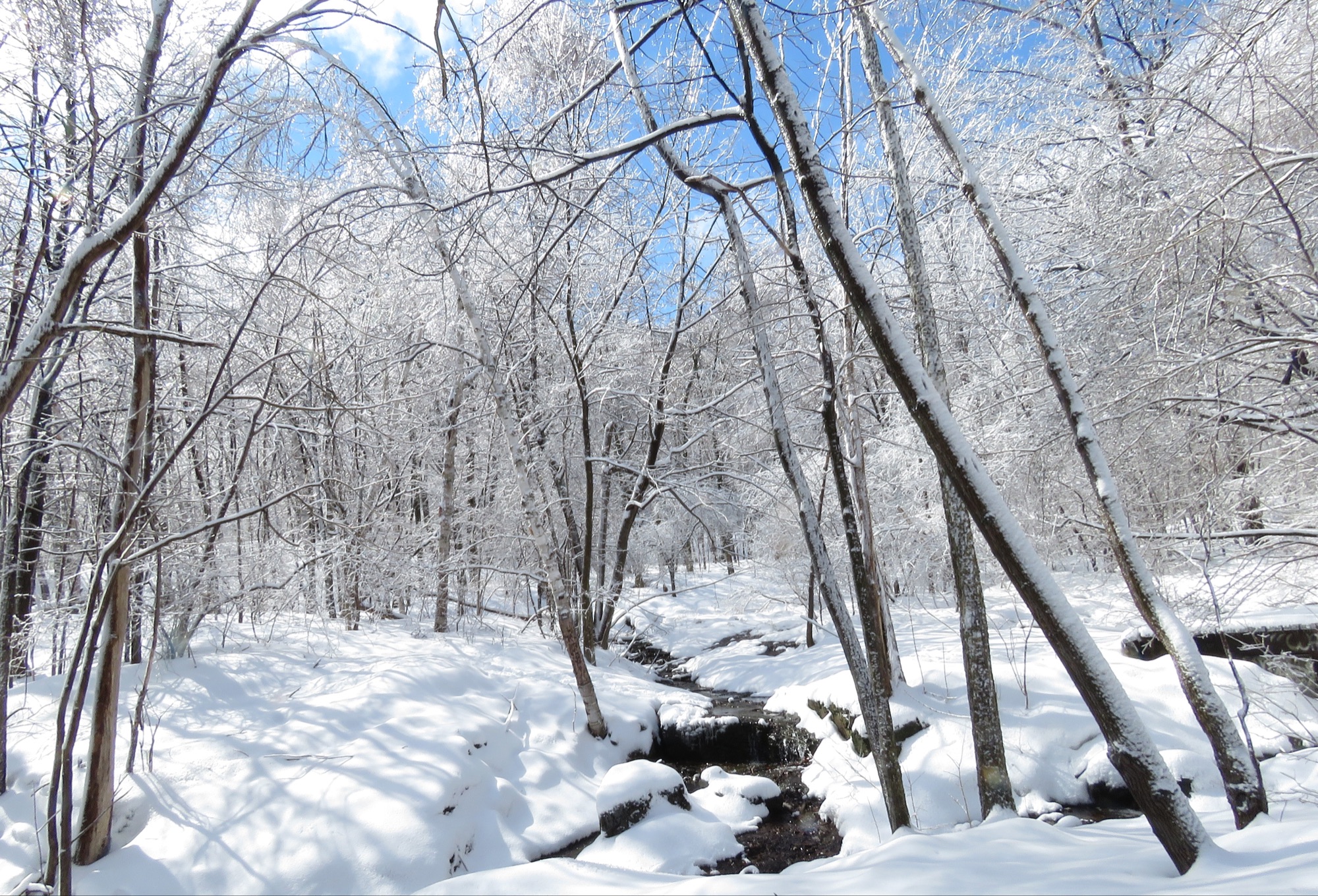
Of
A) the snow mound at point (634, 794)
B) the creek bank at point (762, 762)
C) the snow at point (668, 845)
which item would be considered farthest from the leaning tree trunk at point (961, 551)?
the snow mound at point (634, 794)

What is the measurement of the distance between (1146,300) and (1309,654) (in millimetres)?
5179

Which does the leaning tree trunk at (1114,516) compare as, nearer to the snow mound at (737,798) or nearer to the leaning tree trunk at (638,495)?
the snow mound at (737,798)

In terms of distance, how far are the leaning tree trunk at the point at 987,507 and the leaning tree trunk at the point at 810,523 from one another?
1.25m

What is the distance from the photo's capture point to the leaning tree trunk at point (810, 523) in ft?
12.8

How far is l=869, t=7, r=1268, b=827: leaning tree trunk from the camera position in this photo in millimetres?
3057

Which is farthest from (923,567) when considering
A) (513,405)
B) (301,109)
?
(301,109)

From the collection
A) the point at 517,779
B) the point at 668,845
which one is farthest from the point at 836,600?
the point at 517,779

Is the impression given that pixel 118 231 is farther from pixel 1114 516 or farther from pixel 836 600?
pixel 1114 516

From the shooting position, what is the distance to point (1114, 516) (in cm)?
363

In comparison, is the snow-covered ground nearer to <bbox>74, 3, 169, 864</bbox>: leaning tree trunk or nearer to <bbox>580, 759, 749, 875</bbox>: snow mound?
<bbox>580, 759, 749, 875</bbox>: snow mound

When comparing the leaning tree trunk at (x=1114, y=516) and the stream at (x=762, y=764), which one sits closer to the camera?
the leaning tree trunk at (x=1114, y=516)

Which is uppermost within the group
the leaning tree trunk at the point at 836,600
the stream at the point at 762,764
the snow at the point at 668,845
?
the leaning tree trunk at the point at 836,600

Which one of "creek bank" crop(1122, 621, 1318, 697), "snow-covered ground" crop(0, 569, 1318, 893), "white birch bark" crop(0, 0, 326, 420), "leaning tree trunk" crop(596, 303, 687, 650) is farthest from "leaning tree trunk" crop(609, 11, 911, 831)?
"leaning tree trunk" crop(596, 303, 687, 650)

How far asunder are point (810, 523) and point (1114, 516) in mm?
1734
